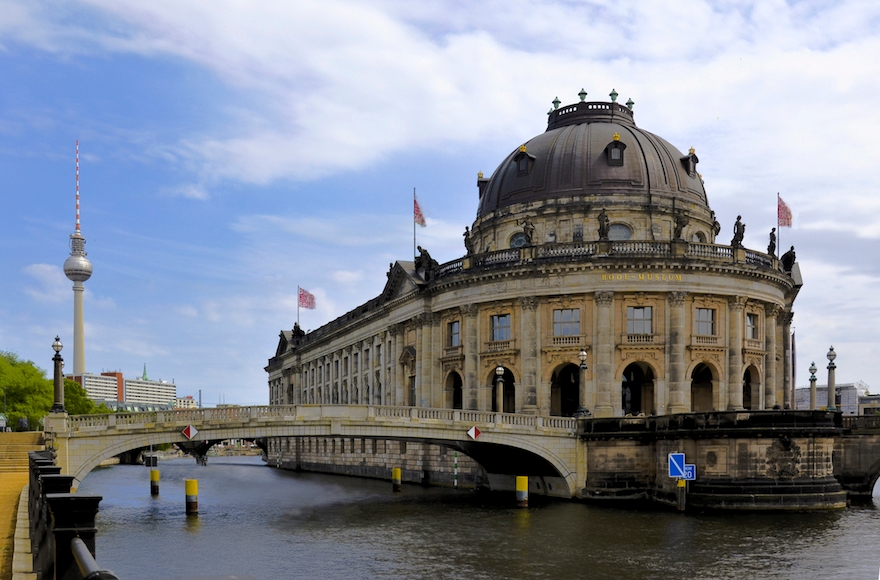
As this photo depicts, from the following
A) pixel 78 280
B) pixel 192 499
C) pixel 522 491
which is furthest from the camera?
pixel 78 280

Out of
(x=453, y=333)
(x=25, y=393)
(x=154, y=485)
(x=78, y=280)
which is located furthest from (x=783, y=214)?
(x=78, y=280)

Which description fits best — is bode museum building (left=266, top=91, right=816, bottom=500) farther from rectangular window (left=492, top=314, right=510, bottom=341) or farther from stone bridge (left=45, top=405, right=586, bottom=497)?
stone bridge (left=45, top=405, right=586, bottom=497)

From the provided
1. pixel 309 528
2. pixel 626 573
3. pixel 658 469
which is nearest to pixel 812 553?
pixel 626 573

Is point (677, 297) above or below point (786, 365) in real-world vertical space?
above

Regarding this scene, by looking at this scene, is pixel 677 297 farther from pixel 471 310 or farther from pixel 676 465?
pixel 676 465

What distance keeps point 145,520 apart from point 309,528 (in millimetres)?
9205

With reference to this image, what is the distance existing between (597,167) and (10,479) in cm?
4822

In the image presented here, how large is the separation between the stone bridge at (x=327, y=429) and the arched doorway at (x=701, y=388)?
15.4 m

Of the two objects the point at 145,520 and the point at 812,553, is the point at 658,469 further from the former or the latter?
the point at 145,520

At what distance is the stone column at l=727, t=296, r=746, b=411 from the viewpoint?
6506 centimetres

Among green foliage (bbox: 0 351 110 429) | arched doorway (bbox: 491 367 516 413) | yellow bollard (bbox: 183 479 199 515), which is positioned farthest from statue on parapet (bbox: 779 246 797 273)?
green foliage (bbox: 0 351 110 429)

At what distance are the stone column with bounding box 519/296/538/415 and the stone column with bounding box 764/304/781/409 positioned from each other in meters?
17.0

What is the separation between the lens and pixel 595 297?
210 feet

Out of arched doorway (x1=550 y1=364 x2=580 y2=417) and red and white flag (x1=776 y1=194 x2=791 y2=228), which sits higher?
red and white flag (x1=776 y1=194 x2=791 y2=228)
